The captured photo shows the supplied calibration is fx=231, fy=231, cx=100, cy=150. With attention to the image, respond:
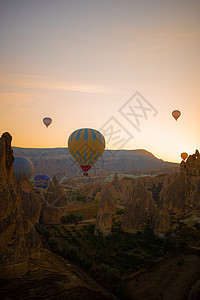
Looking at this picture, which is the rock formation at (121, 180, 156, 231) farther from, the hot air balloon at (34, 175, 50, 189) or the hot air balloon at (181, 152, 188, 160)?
the hot air balloon at (181, 152, 188, 160)

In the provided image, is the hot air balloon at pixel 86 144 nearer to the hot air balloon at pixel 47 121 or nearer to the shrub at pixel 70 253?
the shrub at pixel 70 253

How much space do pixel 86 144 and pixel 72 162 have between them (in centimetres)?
7974

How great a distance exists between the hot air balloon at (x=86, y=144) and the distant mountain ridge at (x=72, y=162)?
6618 cm

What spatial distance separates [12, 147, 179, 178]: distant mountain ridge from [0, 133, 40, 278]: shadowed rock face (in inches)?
3233

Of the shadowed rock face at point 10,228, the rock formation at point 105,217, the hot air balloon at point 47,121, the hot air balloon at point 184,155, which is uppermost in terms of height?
the hot air balloon at point 47,121

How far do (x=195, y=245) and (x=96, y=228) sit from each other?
26.9 ft

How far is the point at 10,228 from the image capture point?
906 cm

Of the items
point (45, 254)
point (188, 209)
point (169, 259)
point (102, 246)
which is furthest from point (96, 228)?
point (188, 209)

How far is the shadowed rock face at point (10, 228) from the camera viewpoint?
8859 mm

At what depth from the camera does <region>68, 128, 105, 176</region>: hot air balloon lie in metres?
25.4

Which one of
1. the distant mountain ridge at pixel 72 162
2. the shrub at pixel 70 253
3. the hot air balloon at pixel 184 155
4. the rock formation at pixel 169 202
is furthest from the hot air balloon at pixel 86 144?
the distant mountain ridge at pixel 72 162

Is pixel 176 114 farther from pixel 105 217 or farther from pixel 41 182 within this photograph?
pixel 41 182

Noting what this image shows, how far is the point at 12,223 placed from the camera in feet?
30.0

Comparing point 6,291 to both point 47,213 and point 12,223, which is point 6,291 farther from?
point 47,213
